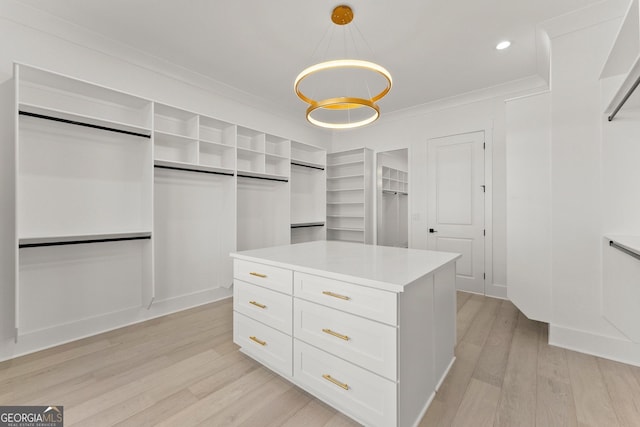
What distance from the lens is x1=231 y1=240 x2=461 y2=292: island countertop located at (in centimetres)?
140

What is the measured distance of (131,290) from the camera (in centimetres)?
292

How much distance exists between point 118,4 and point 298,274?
2660 mm

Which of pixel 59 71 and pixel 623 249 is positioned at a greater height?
pixel 59 71

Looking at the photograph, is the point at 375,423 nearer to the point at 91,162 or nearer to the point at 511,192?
the point at 511,192

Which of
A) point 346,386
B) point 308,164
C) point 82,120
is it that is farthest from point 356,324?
point 308,164

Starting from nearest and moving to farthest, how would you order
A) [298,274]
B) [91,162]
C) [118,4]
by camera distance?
[298,274] → [118,4] → [91,162]

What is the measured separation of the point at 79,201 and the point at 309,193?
3258 millimetres

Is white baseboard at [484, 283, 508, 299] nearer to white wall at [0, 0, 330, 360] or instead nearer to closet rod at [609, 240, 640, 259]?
closet rod at [609, 240, 640, 259]

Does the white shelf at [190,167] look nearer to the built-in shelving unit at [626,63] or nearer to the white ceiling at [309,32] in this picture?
the white ceiling at [309,32]

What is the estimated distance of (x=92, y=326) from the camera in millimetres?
2633

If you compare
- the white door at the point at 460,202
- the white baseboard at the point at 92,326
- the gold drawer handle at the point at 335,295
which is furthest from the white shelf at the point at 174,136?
the white door at the point at 460,202

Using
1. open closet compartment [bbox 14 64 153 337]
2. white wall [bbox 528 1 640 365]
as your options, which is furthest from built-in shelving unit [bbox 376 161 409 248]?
open closet compartment [bbox 14 64 153 337]

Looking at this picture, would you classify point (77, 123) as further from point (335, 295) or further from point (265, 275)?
point (335, 295)

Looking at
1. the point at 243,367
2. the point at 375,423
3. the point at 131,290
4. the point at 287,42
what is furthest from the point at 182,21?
the point at 375,423
